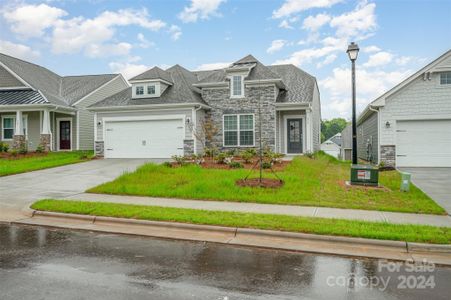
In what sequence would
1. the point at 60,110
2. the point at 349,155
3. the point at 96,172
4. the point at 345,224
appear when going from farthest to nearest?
the point at 349,155 → the point at 60,110 → the point at 96,172 → the point at 345,224

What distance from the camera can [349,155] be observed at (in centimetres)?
2605

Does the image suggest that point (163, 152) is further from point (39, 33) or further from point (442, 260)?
point (442, 260)

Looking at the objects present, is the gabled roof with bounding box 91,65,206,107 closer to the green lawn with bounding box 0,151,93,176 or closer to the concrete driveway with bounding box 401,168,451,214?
the green lawn with bounding box 0,151,93,176

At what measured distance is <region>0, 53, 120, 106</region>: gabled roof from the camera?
2472 centimetres

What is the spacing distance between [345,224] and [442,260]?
6.26 feet

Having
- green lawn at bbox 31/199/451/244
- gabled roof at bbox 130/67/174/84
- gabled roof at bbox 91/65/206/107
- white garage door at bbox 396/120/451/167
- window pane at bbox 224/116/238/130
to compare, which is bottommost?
green lawn at bbox 31/199/451/244

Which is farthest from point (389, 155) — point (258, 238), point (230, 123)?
point (258, 238)

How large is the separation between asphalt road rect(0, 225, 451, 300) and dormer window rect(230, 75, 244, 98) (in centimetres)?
1522

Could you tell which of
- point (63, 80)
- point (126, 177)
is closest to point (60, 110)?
point (63, 80)

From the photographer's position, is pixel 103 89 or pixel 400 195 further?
pixel 103 89

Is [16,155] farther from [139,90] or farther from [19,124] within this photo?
[139,90]

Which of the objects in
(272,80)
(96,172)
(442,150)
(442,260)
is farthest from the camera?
(272,80)

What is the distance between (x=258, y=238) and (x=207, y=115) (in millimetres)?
15266

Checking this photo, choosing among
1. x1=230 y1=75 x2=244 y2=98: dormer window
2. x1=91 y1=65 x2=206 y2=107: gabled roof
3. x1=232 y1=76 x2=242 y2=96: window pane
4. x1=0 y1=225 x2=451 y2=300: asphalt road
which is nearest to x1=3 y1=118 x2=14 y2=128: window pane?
x1=91 y1=65 x2=206 y2=107: gabled roof
